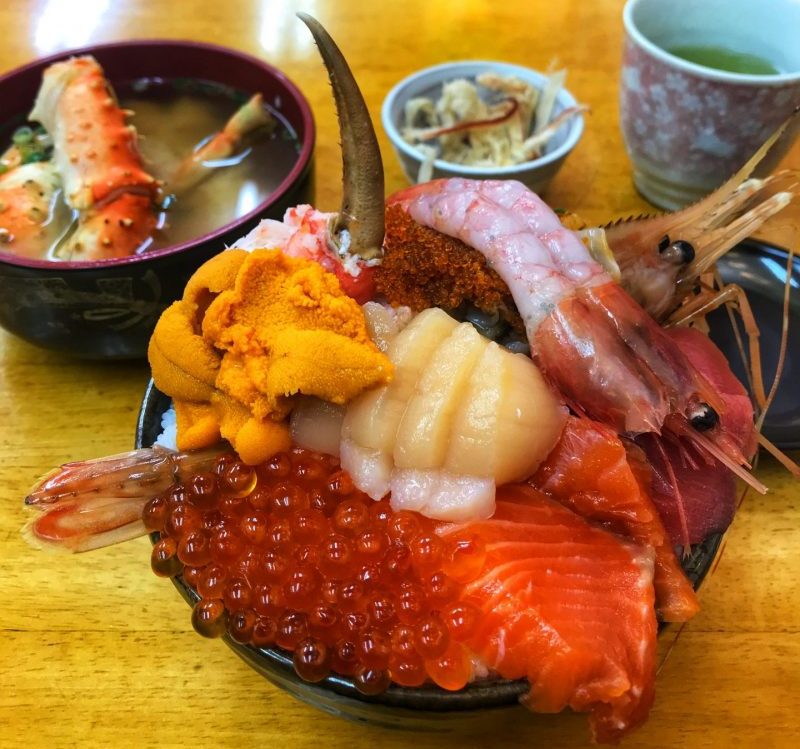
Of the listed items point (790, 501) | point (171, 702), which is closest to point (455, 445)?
point (171, 702)

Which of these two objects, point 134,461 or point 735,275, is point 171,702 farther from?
point 735,275

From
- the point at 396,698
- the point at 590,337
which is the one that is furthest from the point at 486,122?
the point at 396,698

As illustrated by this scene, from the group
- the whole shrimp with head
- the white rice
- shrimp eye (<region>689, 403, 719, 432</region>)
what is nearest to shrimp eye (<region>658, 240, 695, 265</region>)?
the whole shrimp with head

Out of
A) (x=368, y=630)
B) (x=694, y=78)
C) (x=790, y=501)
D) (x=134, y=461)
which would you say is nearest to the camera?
(x=368, y=630)

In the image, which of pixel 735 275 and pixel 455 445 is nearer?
pixel 455 445

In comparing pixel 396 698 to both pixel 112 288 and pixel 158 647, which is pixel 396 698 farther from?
pixel 112 288

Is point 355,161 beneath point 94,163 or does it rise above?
above
